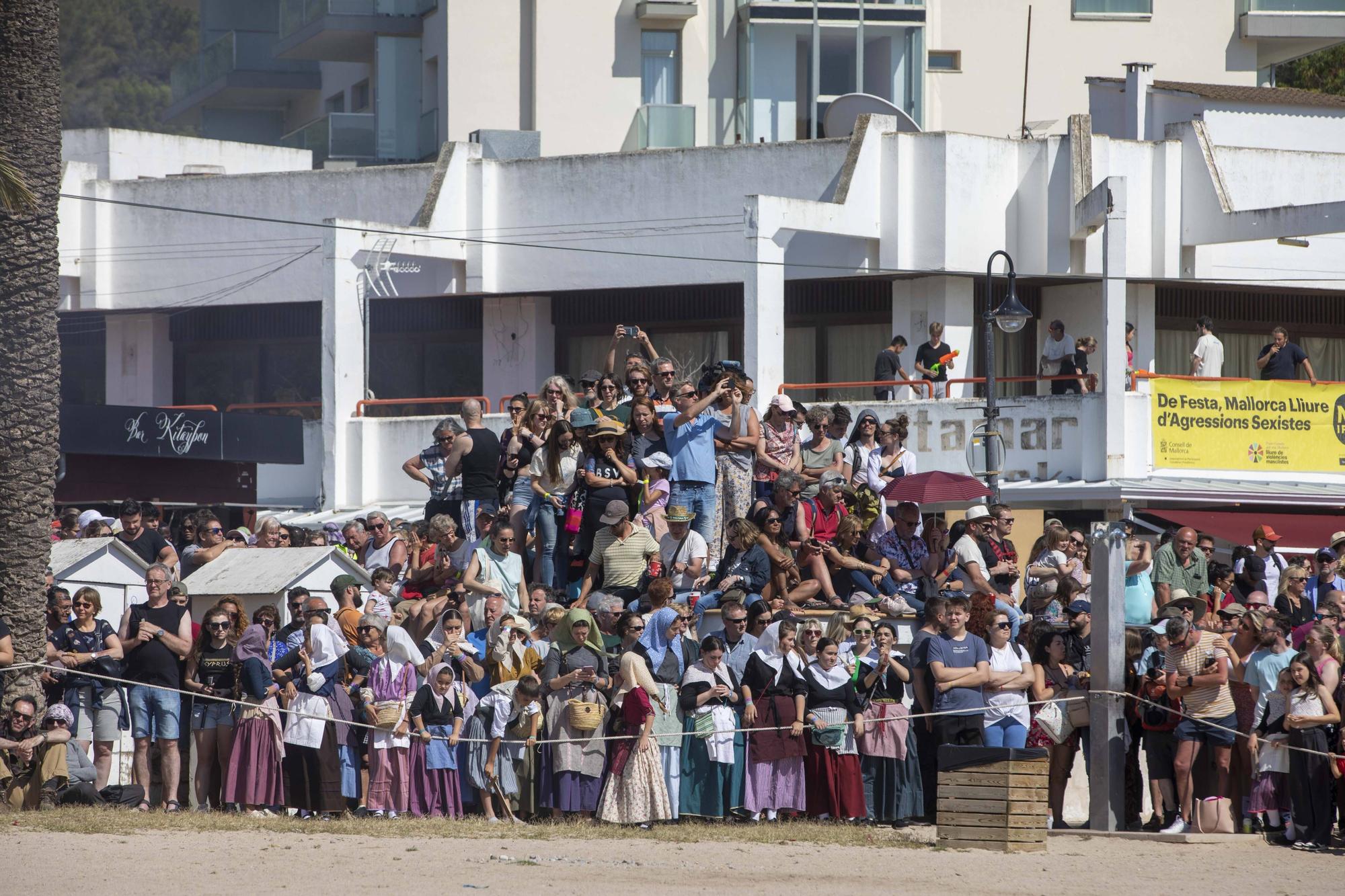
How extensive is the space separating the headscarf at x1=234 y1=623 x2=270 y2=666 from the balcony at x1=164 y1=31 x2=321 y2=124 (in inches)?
1134

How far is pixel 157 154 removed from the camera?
3384 cm

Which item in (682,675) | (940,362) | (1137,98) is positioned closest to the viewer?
(682,675)

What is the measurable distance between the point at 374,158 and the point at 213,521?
19.1 meters

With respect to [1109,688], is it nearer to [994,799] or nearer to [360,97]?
[994,799]

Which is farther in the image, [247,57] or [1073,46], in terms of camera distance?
[247,57]

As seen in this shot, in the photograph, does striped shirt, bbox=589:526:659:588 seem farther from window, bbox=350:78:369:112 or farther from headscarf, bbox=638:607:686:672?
window, bbox=350:78:369:112

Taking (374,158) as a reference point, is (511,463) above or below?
below

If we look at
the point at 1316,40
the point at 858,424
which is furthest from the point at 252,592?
the point at 1316,40

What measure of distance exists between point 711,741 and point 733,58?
23.3 m

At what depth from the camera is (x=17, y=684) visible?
14383mm

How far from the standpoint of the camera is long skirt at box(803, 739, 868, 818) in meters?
14.1

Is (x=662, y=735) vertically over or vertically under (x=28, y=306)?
under

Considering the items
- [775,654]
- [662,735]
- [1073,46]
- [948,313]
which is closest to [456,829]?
[662,735]

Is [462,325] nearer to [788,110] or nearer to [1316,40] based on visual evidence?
[788,110]
